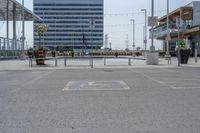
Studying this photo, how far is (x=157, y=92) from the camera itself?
15750 mm

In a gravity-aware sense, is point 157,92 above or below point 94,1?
below

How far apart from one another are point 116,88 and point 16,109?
21.1 ft

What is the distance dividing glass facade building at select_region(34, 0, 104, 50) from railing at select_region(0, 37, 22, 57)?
977 inches

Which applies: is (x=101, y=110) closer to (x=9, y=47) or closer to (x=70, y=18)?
(x=9, y=47)

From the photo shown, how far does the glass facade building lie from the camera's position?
10406cm

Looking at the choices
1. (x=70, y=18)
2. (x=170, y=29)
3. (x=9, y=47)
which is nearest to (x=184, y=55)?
(x=9, y=47)

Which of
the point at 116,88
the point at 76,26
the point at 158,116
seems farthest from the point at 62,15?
the point at 158,116

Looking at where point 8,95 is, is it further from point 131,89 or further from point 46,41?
point 46,41

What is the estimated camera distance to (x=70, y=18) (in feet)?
369

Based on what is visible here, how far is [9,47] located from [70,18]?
4724 centimetres

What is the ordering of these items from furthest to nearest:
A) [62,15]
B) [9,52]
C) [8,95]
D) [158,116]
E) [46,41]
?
[46,41] < [62,15] < [9,52] < [8,95] < [158,116]

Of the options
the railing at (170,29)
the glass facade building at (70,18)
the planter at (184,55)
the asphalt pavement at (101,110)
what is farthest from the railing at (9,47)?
the asphalt pavement at (101,110)

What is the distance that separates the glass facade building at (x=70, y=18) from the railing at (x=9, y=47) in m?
24.8

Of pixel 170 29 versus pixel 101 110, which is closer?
pixel 101 110
